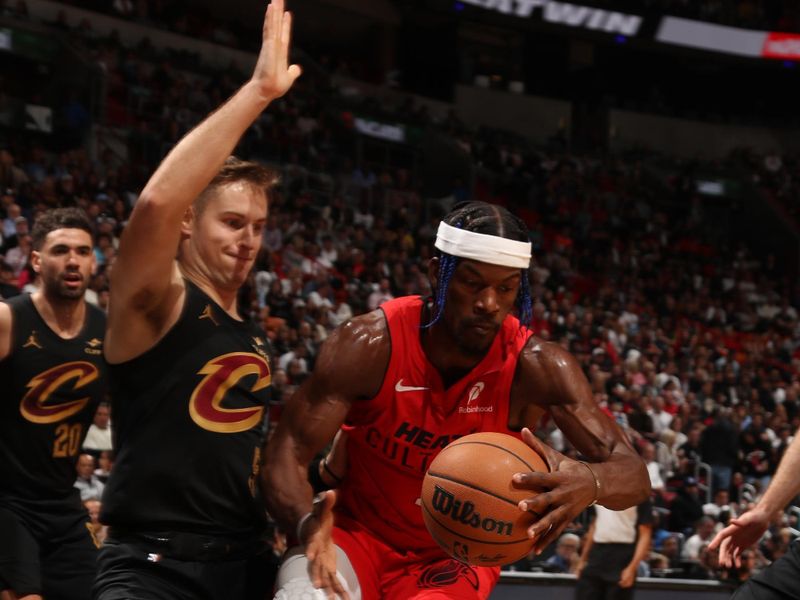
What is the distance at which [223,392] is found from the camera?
3238 millimetres

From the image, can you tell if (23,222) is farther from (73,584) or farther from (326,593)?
(326,593)

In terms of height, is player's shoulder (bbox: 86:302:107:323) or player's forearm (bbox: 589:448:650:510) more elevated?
player's shoulder (bbox: 86:302:107:323)

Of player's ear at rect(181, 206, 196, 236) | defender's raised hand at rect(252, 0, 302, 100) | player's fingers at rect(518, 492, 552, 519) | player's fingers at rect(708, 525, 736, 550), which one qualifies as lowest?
player's fingers at rect(708, 525, 736, 550)

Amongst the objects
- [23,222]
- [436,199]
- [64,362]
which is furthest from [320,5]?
[64,362]

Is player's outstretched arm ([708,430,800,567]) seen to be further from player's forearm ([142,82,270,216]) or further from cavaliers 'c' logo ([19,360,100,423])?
cavaliers 'c' logo ([19,360,100,423])

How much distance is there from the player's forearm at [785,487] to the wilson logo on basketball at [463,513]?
1291mm

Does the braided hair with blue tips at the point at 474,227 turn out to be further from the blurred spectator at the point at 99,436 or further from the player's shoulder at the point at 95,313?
the blurred spectator at the point at 99,436

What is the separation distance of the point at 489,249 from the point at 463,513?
81cm

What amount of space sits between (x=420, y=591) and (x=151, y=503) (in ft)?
2.85

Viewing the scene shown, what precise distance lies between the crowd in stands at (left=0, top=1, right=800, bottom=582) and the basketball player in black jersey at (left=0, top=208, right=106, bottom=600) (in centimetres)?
358

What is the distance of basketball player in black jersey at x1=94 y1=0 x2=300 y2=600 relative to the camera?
2.87 metres

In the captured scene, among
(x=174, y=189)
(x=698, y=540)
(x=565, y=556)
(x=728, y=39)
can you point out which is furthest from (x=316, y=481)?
(x=728, y=39)

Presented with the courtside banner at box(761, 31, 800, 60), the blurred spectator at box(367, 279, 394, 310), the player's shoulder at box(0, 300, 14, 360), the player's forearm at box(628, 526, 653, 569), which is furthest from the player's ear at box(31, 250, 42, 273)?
the courtside banner at box(761, 31, 800, 60)

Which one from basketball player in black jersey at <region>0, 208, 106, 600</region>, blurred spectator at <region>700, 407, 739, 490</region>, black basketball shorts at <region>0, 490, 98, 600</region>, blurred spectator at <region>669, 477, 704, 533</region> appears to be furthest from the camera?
blurred spectator at <region>700, 407, 739, 490</region>
